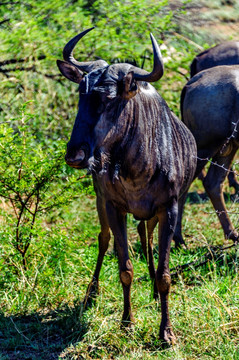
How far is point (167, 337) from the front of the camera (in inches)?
170

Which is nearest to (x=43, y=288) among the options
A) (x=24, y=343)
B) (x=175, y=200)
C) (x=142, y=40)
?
(x=24, y=343)

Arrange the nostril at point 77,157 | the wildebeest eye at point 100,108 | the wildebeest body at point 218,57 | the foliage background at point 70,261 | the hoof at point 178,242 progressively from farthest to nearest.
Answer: the wildebeest body at point 218,57 → the hoof at point 178,242 → the foliage background at point 70,261 → the wildebeest eye at point 100,108 → the nostril at point 77,157

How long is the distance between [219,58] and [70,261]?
4.10 meters

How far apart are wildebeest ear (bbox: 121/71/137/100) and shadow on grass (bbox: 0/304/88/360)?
1.85 m

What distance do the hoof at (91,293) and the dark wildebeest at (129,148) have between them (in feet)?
1.64

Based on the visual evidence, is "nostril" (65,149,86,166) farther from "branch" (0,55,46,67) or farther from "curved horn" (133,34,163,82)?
"branch" (0,55,46,67)

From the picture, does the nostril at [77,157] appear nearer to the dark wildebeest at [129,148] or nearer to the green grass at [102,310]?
the dark wildebeest at [129,148]

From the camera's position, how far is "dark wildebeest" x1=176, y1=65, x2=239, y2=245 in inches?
246

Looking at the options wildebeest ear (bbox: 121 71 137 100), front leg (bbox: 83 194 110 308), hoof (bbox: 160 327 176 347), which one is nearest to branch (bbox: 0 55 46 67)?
front leg (bbox: 83 194 110 308)

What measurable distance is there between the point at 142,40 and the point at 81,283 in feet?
14.7

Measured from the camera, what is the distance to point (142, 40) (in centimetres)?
865

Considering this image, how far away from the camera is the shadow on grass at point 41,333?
4418 mm

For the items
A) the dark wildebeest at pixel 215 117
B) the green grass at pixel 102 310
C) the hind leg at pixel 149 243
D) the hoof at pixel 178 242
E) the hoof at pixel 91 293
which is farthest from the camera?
the hoof at pixel 178 242

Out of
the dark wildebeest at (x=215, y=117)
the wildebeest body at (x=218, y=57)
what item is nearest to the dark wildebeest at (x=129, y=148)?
the dark wildebeest at (x=215, y=117)
